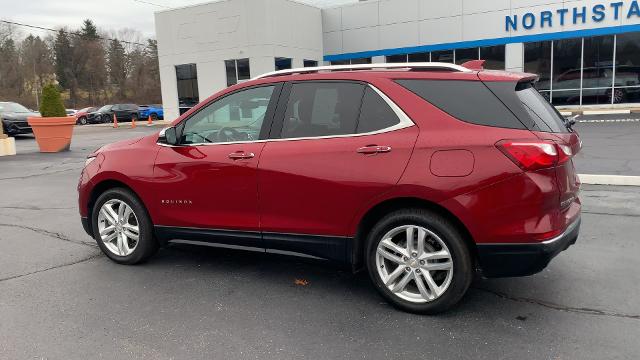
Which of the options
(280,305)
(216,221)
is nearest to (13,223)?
(216,221)

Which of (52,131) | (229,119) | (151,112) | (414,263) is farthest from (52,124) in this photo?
(151,112)

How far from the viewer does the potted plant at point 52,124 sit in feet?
49.8

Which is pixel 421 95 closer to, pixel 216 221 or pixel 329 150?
pixel 329 150

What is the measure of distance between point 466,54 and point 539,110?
2313 centimetres

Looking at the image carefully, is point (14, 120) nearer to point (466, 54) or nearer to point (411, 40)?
point (411, 40)

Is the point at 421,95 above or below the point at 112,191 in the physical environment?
above

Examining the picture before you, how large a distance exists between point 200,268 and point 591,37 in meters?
22.9

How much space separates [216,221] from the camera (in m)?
4.37

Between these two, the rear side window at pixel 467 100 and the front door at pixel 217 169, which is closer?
the rear side window at pixel 467 100

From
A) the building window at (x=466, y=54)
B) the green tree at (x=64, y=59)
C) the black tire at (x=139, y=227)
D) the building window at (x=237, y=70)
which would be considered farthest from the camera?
the green tree at (x=64, y=59)

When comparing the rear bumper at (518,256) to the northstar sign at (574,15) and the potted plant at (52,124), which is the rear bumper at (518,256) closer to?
the potted plant at (52,124)

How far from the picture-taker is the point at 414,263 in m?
3.62

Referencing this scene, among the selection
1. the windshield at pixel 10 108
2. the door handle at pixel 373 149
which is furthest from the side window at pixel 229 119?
the windshield at pixel 10 108

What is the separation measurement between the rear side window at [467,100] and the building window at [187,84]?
85.5ft
